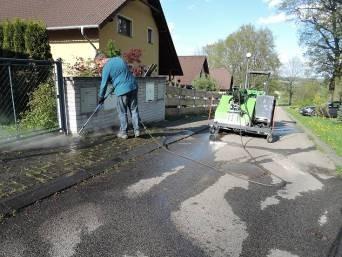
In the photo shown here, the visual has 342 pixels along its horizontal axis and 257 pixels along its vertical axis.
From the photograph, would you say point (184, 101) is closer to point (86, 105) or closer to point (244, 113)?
point (244, 113)

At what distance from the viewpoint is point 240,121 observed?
8852 mm

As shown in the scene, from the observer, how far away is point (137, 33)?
1831 centimetres

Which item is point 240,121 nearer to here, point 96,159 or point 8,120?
point 96,159

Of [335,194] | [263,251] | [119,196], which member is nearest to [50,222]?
[119,196]

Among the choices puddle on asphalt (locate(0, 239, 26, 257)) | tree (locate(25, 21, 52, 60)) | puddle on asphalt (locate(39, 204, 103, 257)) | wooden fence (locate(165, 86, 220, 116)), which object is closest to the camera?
puddle on asphalt (locate(0, 239, 26, 257))

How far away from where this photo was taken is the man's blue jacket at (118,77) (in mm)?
6699

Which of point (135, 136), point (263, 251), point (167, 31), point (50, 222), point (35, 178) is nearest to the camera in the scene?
point (263, 251)

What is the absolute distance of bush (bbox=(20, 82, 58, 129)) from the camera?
23.5ft

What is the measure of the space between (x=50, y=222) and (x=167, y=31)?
19.8 m

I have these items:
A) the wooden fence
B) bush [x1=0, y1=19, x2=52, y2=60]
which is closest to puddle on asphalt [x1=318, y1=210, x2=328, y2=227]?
the wooden fence

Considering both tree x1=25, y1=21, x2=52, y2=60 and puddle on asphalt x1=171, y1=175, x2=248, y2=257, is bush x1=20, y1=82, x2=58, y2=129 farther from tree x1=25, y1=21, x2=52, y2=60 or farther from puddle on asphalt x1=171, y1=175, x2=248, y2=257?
puddle on asphalt x1=171, y1=175, x2=248, y2=257

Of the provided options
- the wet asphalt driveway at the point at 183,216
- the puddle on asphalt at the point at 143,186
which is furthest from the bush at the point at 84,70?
the puddle on asphalt at the point at 143,186

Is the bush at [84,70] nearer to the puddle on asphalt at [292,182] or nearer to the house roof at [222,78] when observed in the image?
the puddle on asphalt at [292,182]

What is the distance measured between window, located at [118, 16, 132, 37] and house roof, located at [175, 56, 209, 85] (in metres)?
21.5
